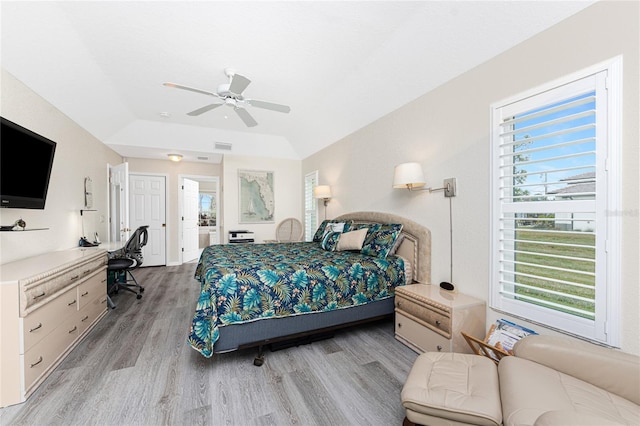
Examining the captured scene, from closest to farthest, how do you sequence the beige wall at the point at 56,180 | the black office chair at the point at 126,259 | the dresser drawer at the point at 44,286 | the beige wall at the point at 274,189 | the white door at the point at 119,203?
the dresser drawer at the point at 44,286
the beige wall at the point at 56,180
the black office chair at the point at 126,259
the white door at the point at 119,203
the beige wall at the point at 274,189

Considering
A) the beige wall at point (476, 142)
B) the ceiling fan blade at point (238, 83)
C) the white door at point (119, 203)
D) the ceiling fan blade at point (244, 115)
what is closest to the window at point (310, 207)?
the beige wall at point (476, 142)

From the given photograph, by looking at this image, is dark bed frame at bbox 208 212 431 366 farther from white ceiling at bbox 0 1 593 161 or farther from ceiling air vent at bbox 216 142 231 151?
ceiling air vent at bbox 216 142 231 151

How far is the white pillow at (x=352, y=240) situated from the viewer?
312 centimetres

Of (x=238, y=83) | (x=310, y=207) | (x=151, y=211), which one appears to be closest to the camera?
(x=238, y=83)

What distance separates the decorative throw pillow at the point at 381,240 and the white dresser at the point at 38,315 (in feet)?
9.20

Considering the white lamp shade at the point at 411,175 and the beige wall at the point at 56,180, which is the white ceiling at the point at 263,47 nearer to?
the beige wall at the point at 56,180

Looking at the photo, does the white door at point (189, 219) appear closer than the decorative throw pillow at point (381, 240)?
No

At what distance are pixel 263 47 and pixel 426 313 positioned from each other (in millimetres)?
2970

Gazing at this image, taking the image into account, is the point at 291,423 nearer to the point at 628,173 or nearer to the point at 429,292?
the point at 429,292

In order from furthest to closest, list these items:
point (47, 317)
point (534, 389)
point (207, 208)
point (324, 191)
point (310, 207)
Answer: point (207, 208) < point (310, 207) < point (324, 191) < point (47, 317) < point (534, 389)

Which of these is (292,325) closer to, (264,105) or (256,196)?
(264,105)

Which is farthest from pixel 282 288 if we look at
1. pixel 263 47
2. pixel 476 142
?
pixel 263 47

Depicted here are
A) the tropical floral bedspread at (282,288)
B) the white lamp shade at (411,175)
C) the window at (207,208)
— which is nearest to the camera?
the tropical floral bedspread at (282,288)

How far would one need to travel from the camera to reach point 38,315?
1839 mm
